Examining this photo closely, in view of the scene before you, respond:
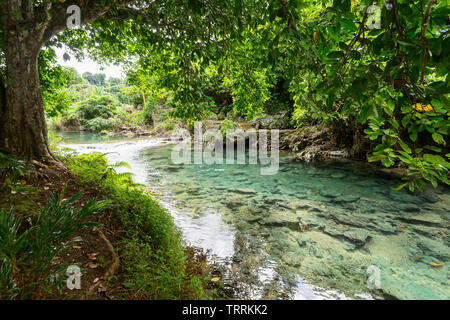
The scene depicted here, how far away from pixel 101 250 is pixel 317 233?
3648 millimetres

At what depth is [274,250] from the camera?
3564 millimetres

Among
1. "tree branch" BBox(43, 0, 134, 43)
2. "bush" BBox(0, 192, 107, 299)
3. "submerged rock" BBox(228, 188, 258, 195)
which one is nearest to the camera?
"bush" BBox(0, 192, 107, 299)

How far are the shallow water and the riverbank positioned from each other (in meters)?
0.84

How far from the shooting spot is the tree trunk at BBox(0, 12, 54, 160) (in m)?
3.17

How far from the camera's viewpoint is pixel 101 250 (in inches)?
92.4

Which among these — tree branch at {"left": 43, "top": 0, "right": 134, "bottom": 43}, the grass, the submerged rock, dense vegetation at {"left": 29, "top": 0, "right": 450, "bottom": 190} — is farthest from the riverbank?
the submerged rock

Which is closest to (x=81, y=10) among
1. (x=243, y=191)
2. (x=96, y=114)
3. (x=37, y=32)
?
(x=37, y=32)

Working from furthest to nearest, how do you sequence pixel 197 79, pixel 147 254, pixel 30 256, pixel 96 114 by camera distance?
pixel 96 114
pixel 197 79
pixel 147 254
pixel 30 256

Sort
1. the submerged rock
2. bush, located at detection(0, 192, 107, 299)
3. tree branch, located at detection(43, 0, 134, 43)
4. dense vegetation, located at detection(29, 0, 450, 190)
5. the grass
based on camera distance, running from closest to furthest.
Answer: dense vegetation, located at detection(29, 0, 450, 190) → bush, located at detection(0, 192, 107, 299) → the grass → tree branch, located at detection(43, 0, 134, 43) → the submerged rock

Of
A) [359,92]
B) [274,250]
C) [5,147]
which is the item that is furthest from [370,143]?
[5,147]

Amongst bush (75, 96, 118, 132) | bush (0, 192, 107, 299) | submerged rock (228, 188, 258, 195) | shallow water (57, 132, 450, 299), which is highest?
bush (75, 96, 118, 132)

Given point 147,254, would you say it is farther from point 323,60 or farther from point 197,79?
point 197,79

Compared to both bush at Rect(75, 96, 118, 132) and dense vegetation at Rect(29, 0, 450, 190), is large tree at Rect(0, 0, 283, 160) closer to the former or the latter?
dense vegetation at Rect(29, 0, 450, 190)
